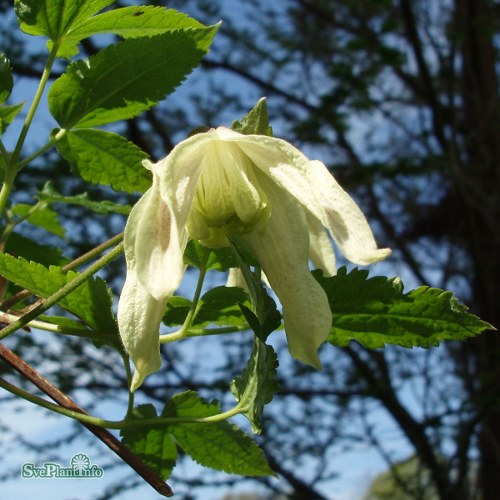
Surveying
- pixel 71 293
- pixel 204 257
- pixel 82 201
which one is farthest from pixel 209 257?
pixel 82 201

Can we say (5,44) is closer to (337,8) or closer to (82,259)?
(337,8)

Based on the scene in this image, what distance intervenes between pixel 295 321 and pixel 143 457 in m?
0.32

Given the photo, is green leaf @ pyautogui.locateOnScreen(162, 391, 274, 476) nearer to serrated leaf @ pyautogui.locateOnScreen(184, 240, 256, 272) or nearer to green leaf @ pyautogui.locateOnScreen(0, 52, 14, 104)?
serrated leaf @ pyautogui.locateOnScreen(184, 240, 256, 272)

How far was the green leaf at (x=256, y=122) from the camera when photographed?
1.67ft

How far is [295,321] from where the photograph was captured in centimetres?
48

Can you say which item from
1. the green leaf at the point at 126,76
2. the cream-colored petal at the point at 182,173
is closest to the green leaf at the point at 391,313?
the cream-colored petal at the point at 182,173

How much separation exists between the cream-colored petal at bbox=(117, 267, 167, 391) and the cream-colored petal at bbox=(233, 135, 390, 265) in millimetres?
125

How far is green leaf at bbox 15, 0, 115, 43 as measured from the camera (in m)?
0.68

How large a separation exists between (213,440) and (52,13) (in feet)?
1.50

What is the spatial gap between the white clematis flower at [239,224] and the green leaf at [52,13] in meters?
0.26

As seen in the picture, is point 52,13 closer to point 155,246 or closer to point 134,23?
point 134,23

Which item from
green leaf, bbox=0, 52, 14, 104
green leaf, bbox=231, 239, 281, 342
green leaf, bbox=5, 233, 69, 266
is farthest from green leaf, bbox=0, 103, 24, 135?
green leaf, bbox=231, 239, 281, 342

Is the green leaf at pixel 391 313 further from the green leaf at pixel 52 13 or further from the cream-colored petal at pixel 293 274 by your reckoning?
the green leaf at pixel 52 13


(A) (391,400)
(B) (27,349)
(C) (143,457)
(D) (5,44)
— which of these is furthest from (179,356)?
(C) (143,457)
